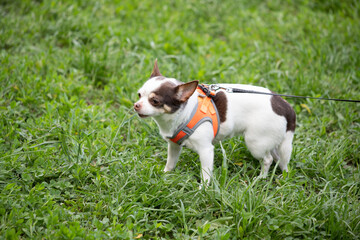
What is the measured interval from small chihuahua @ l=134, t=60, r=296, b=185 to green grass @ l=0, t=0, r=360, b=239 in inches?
11.1

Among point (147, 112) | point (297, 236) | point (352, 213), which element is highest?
point (147, 112)

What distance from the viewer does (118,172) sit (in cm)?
299

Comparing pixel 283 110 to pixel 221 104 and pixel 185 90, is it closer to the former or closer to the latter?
pixel 221 104

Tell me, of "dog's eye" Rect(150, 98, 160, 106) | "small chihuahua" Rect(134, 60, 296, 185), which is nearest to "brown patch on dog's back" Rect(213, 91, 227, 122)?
"small chihuahua" Rect(134, 60, 296, 185)

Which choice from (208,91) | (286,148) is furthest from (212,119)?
(286,148)

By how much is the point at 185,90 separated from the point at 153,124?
49.2 inches

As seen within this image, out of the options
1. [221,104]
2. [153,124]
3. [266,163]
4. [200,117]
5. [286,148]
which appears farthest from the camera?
[153,124]

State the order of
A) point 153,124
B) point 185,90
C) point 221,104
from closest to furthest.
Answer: point 185,90 → point 221,104 → point 153,124

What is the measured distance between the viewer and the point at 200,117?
9.57ft

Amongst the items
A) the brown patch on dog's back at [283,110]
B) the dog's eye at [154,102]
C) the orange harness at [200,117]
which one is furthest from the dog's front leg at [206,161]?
the brown patch on dog's back at [283,110]

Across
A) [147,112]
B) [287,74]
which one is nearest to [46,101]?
[147,112]

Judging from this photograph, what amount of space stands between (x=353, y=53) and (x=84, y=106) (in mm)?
4351

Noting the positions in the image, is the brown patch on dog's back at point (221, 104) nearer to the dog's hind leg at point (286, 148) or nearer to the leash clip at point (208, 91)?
the leash clip at point (208, 91)

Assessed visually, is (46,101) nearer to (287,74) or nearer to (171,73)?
(171,73)
